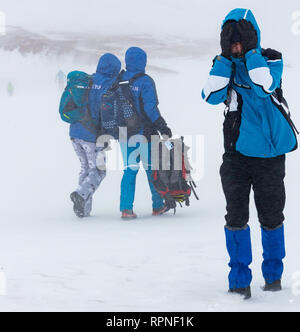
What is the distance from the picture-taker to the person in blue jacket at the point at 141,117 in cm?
671

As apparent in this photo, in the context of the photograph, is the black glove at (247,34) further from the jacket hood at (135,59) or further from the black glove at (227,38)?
the jacket hood at (135,59)

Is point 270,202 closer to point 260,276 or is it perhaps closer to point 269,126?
point 269,126

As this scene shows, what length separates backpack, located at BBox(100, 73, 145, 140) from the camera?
677 cm

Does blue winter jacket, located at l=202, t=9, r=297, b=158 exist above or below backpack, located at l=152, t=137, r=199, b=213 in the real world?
above

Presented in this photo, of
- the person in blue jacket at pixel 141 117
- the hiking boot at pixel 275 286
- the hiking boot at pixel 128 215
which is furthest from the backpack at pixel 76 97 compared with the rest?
the hiking boot at pixel 275 286

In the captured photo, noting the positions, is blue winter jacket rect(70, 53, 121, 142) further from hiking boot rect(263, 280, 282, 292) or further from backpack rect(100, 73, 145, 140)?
hiking boot rect(263, 280, 282, 292)

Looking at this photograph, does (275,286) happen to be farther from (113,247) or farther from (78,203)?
(78,203)

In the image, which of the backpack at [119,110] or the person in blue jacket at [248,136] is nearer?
the person in blue jacket at [248,136]

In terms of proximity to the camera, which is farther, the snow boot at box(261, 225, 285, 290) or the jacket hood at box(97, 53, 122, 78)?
the jacket hood at box(97, 53, 122, 78)

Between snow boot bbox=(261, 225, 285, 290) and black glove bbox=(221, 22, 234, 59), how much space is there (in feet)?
3.28

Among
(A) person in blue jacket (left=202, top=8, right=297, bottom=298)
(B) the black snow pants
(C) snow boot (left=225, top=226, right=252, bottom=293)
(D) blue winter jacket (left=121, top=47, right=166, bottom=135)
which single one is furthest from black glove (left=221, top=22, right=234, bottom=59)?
(D) blue winter jacket (left=121, top=47, right=166, bottom=135)

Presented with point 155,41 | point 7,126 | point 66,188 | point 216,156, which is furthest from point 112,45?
point 66,188

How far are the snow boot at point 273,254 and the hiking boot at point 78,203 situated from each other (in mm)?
3605

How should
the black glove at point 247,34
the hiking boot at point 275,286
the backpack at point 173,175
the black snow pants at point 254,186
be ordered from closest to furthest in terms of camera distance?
the black glove at point 247,34 < the black snow pants at point 254,186 < the hiking boot at point 275,286 < the backpack at point 173,175
